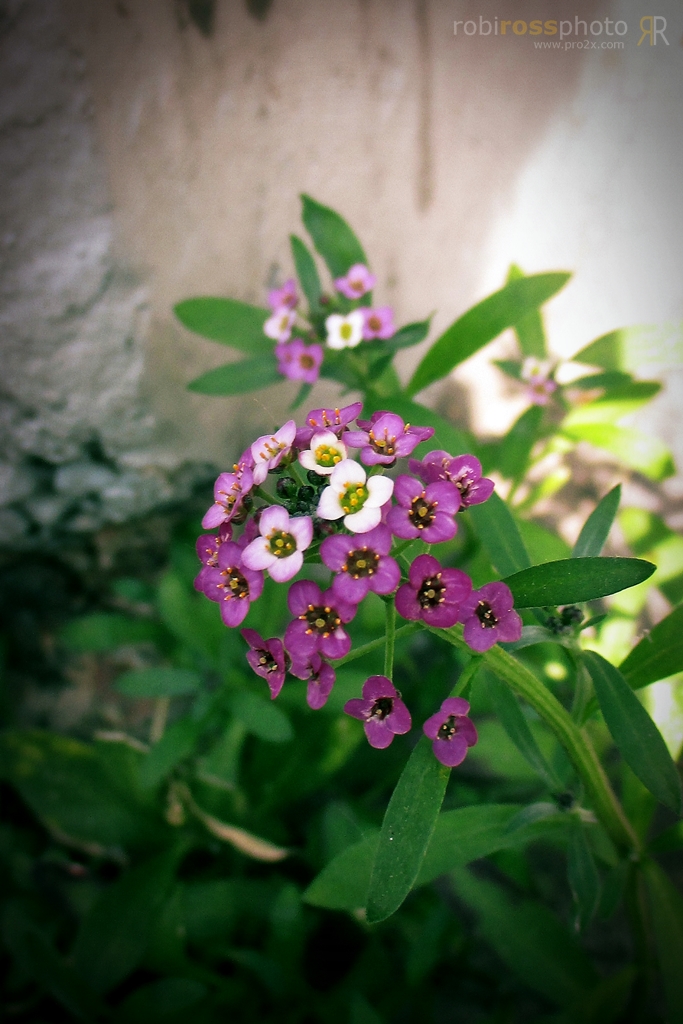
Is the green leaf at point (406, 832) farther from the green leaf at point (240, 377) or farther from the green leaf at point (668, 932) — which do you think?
the green leaf at point (240, 377)

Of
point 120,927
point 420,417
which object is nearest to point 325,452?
point 420,417

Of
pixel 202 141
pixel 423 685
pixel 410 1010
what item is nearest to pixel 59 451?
pixel 202 141

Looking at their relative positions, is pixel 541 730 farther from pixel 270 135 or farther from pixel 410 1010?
pixel 270 135

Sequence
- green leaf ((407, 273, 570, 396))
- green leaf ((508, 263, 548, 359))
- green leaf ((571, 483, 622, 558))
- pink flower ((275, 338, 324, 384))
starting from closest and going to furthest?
green leaf ((571, 483, 622, 558)), green leaf ((407, 273, 570, 396)), pink flower ((275, 338, 324, 384)), green leaf ((508, 263, 548, 359))

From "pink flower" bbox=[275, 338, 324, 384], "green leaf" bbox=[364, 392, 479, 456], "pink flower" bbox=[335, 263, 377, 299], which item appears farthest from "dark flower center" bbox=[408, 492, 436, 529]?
"pink flower" bbox=[335, 263, 377, 299]

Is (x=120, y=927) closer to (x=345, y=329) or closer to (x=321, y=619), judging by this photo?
(x=321, y=619)

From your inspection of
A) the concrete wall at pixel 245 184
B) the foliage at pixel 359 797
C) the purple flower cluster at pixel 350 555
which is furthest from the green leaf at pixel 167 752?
the purple flower cluster at pixel 350 555

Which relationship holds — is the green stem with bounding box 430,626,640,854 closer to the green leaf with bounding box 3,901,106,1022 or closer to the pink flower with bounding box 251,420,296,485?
the pink flower with bounding box 251,420,296,485
